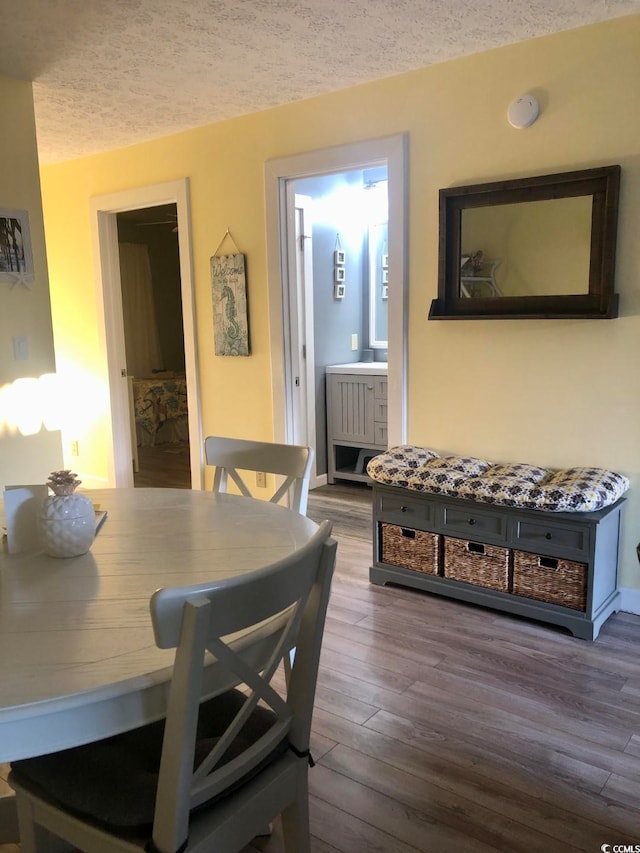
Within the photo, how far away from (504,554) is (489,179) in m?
1.64

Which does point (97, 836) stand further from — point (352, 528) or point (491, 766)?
point (352, 528)

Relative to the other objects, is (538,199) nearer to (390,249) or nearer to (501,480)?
(390,249)

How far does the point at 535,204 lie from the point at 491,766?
7.15 feet

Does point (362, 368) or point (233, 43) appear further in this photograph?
point (362, 368)

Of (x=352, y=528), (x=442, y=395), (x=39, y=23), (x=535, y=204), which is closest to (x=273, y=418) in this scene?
(x=352, y=528)

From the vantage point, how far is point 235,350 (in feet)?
13.5

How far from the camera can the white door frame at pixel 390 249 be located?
10.8 ft

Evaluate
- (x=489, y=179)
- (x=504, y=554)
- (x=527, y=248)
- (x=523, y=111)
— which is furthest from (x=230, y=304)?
(x=504, y=554)

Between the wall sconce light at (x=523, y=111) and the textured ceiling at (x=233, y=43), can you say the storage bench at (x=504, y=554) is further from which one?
the textured ceiling at (x=233, y=43)

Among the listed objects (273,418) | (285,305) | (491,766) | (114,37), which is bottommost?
(491,766)

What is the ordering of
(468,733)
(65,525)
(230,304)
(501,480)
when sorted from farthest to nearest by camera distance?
(230,304), (501,480), (468,733), (65,525)

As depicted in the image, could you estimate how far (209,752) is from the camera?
49.8 inches

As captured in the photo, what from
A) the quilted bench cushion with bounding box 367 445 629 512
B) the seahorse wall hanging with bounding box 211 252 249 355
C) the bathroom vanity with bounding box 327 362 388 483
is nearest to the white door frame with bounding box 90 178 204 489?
the seahorse wall hanging with bounding box 211 252 249 355

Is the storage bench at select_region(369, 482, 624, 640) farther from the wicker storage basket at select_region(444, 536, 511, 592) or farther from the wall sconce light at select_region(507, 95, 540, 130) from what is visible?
the wall sconce light at select_region(507, 95, 540, 130)
